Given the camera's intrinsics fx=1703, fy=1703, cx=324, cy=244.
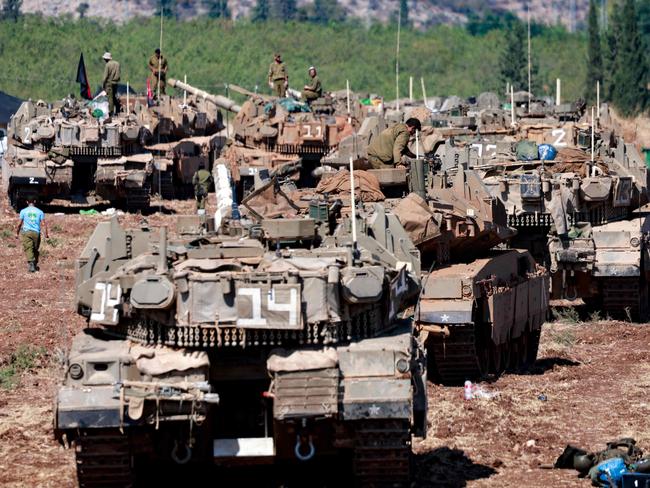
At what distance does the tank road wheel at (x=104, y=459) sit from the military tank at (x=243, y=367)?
0.03 feet

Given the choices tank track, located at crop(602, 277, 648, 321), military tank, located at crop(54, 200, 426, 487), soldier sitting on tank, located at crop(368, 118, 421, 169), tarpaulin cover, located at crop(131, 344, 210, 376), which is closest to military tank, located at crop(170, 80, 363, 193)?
tank track, located at crop(602, 277, 648, 321)

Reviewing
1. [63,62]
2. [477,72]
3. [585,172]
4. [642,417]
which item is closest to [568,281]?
[585,172]

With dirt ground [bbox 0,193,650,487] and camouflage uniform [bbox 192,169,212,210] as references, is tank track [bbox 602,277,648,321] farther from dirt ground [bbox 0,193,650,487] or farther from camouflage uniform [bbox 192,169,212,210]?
camouflage uniform [bbox 192,169,212,210]

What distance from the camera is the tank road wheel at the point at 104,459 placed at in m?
12.4

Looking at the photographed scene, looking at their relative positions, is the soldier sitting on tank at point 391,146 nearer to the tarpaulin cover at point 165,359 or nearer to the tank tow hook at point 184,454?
the tarpaulin cover at point 165,359

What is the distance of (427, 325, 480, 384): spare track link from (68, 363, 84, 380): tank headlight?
19.7 ft

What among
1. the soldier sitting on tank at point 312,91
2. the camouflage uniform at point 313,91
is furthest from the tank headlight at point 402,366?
the camouflage uniform at point 313,91

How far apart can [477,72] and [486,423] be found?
61630 millimetres

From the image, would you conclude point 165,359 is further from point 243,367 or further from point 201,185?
point 201,185

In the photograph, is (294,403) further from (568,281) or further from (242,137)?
(242,137)

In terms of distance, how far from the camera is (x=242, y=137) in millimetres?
39750

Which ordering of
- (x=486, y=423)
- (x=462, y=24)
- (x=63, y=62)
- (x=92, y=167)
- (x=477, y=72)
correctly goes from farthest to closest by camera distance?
(x=462, y=24) < (x=477, y=72) < (x=63, y=62) < (x=92, y=167) < (x=486, y=423)

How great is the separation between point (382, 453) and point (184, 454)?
1.52m

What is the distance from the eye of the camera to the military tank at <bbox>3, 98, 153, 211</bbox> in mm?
35406
